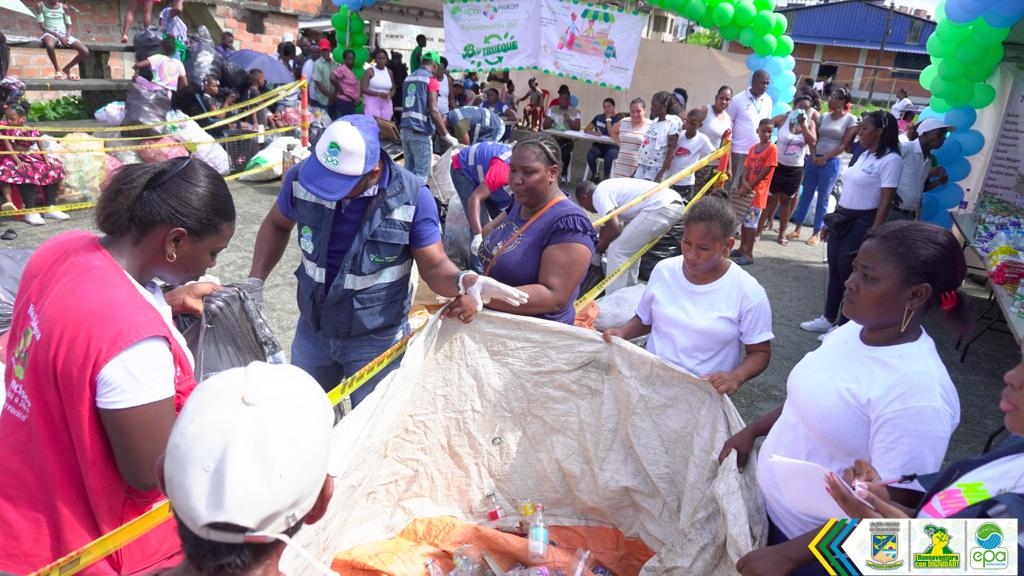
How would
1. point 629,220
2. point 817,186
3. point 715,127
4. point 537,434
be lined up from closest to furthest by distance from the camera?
point 537,434 → point 629,220 → point 715,127 → point 817,186

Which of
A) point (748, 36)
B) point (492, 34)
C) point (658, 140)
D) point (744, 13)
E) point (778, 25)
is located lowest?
point (658, 140)

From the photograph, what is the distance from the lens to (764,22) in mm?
9336

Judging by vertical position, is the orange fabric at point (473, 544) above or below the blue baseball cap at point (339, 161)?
below

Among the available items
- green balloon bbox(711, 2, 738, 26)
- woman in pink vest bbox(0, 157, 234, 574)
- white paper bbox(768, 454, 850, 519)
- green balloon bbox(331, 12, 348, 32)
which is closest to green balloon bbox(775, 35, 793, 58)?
green balloon bbox(711, 2, 738, 26)

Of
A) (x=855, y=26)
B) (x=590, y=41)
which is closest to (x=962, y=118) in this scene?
(x=590, y=41)

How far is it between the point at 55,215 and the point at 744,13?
886cm

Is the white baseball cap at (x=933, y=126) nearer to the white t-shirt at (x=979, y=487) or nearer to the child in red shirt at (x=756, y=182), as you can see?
the child in red shirt at (x=756, y=182)

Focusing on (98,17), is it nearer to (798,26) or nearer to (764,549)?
(764,549)

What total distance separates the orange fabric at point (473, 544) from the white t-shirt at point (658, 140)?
5.73 meters

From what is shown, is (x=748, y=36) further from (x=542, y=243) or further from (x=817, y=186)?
(x=542, y=243)

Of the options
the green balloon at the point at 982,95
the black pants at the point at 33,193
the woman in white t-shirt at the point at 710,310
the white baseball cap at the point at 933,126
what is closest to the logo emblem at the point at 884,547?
the woman in white t-shirt at the point at 710,310

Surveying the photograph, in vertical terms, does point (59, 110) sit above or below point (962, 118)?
below

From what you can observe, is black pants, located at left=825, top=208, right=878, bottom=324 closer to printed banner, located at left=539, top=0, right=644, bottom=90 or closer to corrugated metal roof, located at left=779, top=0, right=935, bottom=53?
printed banner, located at left=539, top=0, right=644, bottom=90

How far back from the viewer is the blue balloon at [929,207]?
6.23m
